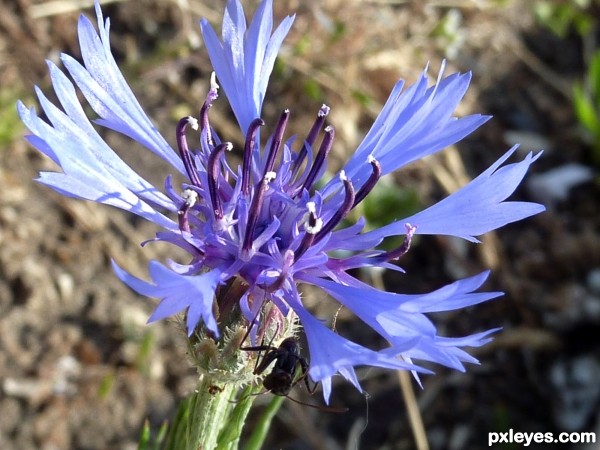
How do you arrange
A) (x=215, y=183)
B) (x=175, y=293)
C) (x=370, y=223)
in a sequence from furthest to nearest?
(x=370, y=223)
(x=215, y=183)
(x=175, y=293)

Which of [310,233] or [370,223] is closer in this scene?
[310,233]

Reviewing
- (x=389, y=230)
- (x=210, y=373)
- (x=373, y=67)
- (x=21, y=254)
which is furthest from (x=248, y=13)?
(x=210, y=373)

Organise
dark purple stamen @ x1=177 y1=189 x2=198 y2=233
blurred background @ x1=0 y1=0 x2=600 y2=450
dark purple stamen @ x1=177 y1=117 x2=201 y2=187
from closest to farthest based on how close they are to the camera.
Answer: dark purple stamen @ x1=177 y1=189 x2=198 y2=233 → dark purple stamen @ x1=177 y1=117 x2=201 y2=187 → blurred background @ x1=0 y1=0 x2=600 y2=450

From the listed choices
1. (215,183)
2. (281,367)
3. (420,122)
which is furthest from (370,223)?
(281,367)

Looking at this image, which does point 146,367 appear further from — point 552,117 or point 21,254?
point 552,117

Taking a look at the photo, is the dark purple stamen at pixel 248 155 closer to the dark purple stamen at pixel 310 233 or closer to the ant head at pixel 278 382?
the dark purple stamen at pixel 310 233

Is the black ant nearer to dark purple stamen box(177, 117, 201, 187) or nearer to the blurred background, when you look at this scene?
dark purple stamen box(177, 117, 201, 187)

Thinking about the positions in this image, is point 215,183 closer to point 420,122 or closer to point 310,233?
point 310,233

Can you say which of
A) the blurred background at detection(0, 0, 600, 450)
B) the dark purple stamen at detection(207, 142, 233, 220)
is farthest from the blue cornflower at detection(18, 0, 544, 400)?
the blurred background at detection(0, 0, 600, 450)
